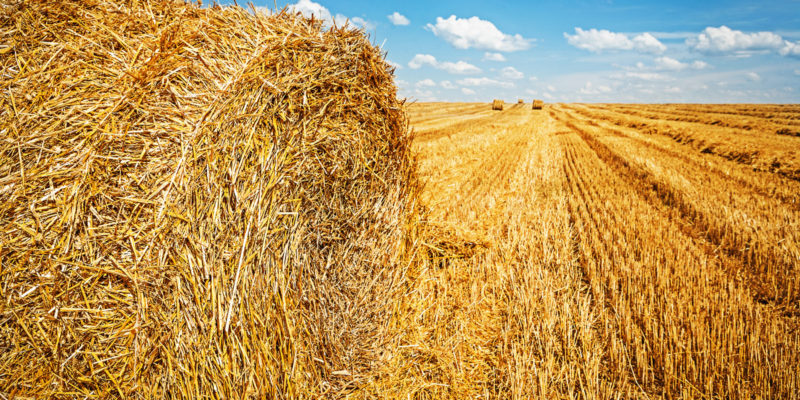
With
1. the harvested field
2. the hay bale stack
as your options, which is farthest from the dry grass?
the hay bale stack

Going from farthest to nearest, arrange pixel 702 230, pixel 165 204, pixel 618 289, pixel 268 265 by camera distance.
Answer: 1. pixel 702 230
2. pixel 618 289
3. pixel 268 265
4. pixel 165 204

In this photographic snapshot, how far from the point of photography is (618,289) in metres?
3.41

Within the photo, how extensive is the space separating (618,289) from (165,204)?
3662 mm

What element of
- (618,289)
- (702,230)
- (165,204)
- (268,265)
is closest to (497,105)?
(702,230)

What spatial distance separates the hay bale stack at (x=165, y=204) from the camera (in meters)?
1.61

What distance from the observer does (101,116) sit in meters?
1.74

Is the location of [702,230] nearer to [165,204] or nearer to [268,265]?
[268,265]

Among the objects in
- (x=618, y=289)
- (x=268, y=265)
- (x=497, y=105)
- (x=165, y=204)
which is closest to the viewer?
(x=165, y=204)

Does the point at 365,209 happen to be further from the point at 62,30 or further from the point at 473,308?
the point at 62,30

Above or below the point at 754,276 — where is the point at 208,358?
above

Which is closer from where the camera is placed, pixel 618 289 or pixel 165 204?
pixel 165 204

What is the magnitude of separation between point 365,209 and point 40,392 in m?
1.91

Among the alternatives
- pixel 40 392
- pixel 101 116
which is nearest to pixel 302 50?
pixel 101 116

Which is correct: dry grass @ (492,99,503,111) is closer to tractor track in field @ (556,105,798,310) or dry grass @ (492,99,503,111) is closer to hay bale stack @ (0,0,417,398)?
tractor track in field @ (556,105,798,310)
